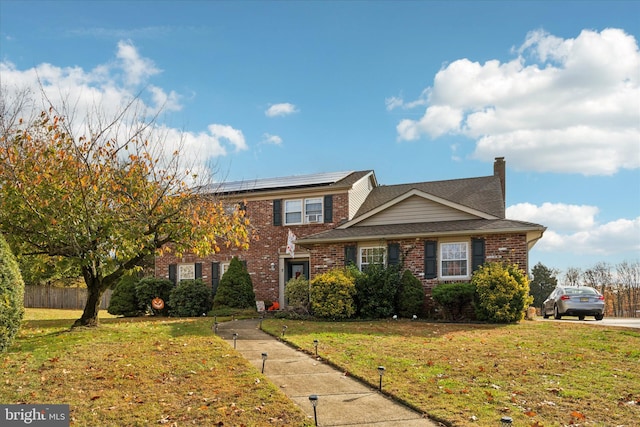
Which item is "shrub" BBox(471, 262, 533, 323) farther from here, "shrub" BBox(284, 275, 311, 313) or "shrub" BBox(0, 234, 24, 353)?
"shrub" BBox(0, 234, 24, 353)

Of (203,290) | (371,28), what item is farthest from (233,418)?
(203,290)

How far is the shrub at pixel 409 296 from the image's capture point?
19156 millimetres

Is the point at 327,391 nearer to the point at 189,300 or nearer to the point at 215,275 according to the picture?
the point at 189,300

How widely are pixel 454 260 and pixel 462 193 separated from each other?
16.9ft

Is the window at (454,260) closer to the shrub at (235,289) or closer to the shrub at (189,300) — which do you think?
the shrub at (235,289)

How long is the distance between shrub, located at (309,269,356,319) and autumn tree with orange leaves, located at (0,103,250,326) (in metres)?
4.46

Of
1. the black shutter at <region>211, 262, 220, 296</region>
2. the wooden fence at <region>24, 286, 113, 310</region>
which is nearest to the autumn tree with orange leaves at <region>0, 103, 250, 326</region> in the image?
the black shutter at <region>211, 262, 220, 296</region>

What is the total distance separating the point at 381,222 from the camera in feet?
72.1

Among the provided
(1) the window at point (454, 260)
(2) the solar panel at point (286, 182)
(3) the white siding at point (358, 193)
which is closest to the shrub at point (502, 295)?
(1) the window at point (454, 260)

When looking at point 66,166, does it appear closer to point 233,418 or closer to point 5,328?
point 5,328

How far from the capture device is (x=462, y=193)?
24.0 metres

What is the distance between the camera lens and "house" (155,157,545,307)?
63.9 feet

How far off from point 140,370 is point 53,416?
7.72 feet

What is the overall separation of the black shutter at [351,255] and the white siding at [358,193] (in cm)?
297
